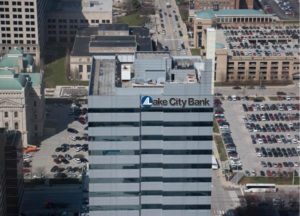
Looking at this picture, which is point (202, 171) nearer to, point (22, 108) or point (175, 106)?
point (175, 106)

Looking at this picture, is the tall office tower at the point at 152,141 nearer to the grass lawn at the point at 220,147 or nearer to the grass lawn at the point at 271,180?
the grass lawn at the point at 271,180

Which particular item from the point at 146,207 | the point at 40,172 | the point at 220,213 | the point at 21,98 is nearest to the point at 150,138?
the point at 146,207

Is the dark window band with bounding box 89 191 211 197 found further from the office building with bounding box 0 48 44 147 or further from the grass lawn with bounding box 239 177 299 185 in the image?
the office building with bounding box 0 48 44 147

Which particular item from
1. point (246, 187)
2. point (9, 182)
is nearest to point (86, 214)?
point (9, 182)

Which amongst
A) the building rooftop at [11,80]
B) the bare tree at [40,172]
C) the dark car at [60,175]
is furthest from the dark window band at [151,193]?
the building rooftop at [11,80]

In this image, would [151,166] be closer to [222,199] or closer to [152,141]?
[152,141]
